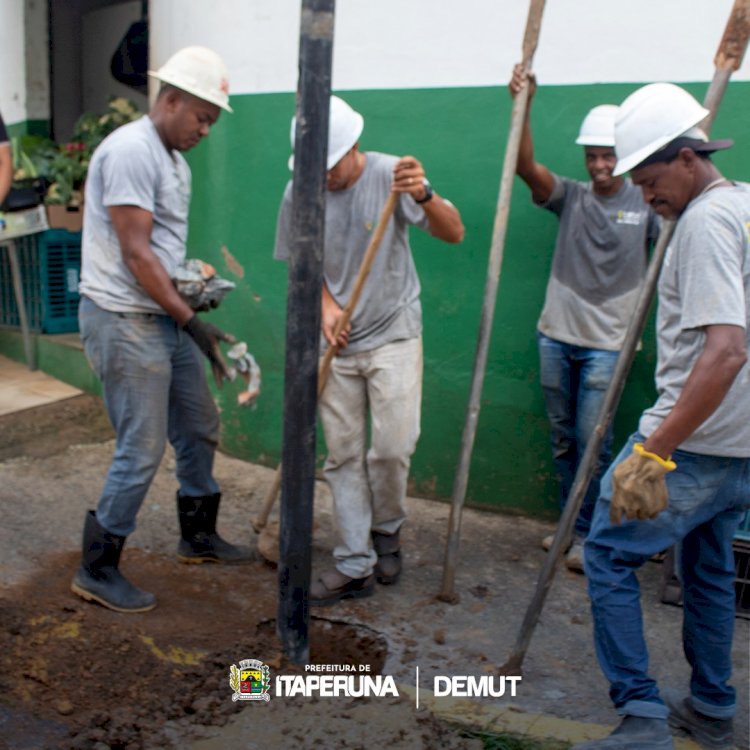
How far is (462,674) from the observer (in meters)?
3.51

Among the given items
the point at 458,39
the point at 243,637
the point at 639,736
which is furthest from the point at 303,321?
the point at 458,39

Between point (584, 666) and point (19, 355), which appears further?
point (19, 355)

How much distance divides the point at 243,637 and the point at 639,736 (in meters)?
1.52

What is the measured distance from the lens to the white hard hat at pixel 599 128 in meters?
4.09

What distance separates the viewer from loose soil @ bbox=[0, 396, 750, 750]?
123 inches

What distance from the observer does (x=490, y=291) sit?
154 inches

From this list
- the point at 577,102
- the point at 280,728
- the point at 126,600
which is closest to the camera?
the point at 280,728

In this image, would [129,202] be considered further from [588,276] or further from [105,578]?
[588,276]

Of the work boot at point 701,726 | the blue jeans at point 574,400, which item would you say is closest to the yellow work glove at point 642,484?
the work boot at point 701,726

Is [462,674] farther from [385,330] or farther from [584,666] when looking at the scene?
[385,330]

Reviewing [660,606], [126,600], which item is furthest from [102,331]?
[660,606]

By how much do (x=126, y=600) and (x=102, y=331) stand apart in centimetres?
105

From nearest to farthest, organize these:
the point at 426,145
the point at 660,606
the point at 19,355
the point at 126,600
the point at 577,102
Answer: the point at 126,600
the point at 660,606
the point at 577,102
the point at 426,145
the point at 19,355

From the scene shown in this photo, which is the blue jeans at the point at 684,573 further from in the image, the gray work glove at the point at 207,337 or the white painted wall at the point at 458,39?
the white painted wall at the point at 458,39
